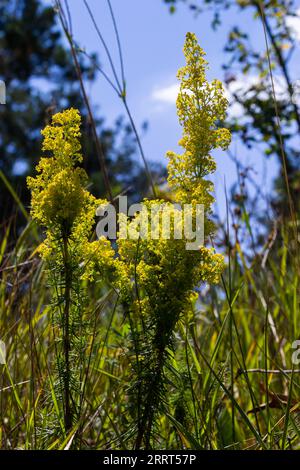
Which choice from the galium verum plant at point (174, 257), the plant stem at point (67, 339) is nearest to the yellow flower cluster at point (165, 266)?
the galium verum plant at point (174, 257)

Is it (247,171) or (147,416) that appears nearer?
(147,416)

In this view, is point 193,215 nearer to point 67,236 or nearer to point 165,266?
point 165,266

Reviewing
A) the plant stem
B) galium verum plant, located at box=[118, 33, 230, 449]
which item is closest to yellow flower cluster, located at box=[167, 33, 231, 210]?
galium verum plant, located at box=[118, 33, 230, 449]

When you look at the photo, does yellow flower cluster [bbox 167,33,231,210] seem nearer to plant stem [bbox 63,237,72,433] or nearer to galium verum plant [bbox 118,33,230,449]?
galium verum plant [bbox 118,33,230,449]

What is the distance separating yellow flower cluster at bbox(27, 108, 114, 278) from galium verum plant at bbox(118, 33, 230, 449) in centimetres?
9

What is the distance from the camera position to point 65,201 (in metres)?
1.50

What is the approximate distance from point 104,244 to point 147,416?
45 cm

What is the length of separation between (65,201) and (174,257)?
29 cm

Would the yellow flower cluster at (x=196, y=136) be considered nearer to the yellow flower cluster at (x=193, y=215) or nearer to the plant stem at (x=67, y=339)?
the yellow flower cluster at (x=193, y=215)

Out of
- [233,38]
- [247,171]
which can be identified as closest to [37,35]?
[233,38]

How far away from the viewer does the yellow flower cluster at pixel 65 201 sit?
1.51 meters

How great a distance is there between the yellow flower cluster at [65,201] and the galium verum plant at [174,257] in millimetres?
92

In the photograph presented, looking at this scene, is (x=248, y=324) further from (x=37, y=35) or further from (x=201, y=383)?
(x=37, y=35)

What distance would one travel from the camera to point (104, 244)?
159cm
